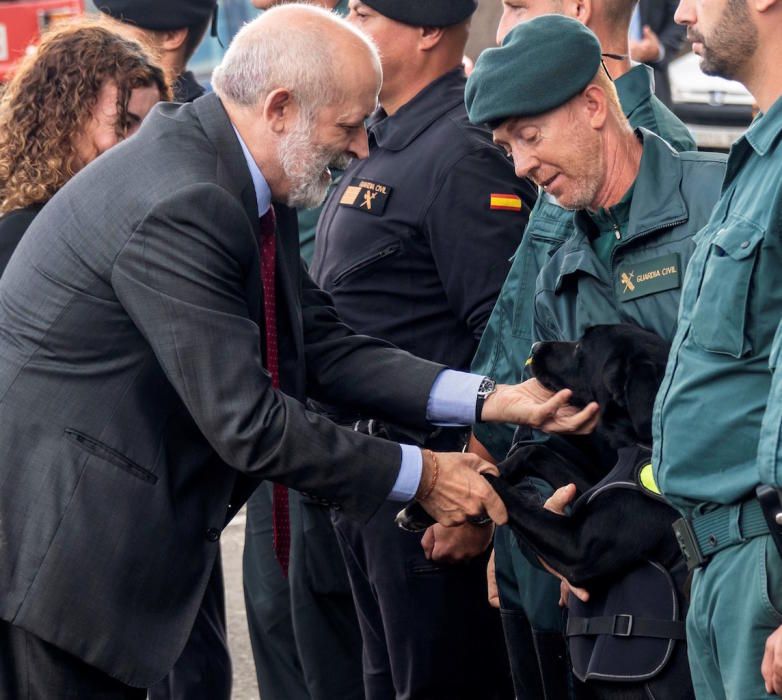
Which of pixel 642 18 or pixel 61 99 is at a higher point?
pixel 61 99

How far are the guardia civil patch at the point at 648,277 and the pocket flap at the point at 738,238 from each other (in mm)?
483

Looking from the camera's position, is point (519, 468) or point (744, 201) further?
point (519, 468)

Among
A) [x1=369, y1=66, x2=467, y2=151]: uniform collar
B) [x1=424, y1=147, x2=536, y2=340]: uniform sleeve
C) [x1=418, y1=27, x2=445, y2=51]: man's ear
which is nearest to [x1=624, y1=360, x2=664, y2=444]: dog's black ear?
[x1=424, y1=147, x2=536, y2=340]: uniform sleeve

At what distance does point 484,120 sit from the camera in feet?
11.8

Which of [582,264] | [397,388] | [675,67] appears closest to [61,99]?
[397,388]

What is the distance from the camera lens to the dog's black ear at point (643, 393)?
3.22m

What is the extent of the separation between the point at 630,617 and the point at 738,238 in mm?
920

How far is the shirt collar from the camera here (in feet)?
11.4

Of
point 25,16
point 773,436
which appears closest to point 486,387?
point 773,436

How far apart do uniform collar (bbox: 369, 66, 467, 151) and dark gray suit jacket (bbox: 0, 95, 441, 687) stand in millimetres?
978

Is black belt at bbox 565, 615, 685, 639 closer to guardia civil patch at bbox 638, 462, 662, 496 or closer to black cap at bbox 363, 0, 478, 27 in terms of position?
guardia civil patch at bbox 638, 462, 662, 496

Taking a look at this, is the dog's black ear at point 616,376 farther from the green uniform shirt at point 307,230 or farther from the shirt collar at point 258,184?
the green uniform shirt at point 307,230

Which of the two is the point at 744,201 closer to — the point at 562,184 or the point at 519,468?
the point at 562,184

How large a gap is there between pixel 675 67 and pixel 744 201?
29.0 ft
